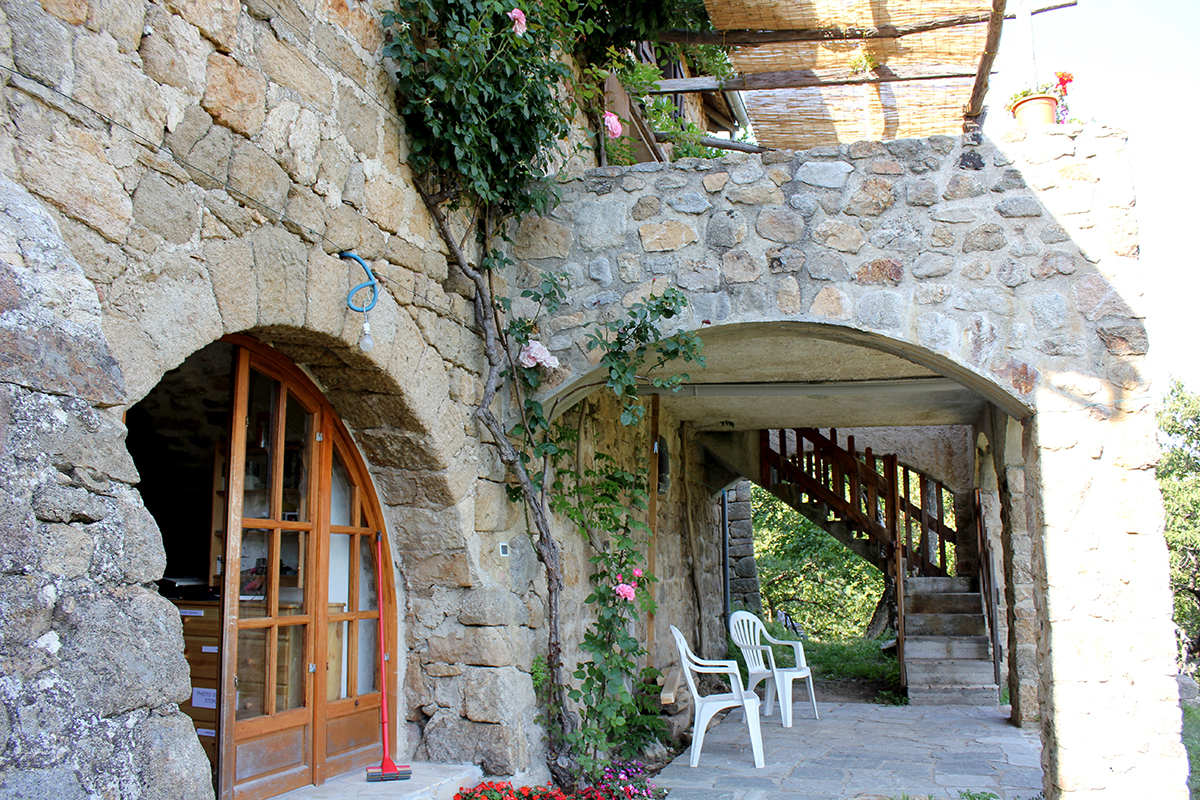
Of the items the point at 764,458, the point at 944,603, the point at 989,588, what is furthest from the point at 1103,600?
the point at 764,458

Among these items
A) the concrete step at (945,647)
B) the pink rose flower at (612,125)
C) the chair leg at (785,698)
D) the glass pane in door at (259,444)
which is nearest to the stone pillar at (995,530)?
the concrete step at (945,647)

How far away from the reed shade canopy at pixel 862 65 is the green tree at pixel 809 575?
8832 millimetres

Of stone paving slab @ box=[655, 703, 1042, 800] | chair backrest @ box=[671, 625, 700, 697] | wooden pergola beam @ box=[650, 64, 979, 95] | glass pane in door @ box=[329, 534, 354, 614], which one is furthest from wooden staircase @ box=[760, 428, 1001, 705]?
glass pane in door @ box=[329, 534, 354, 614]

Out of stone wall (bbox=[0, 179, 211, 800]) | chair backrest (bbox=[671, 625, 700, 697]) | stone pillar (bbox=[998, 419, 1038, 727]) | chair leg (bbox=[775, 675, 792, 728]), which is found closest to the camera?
stone wall (bbox=[0, 179, 211, 800])

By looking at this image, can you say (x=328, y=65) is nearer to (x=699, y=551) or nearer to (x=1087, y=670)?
(x=1087, y=670)

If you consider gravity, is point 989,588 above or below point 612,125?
below

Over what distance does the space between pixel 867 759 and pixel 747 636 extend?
1323mm

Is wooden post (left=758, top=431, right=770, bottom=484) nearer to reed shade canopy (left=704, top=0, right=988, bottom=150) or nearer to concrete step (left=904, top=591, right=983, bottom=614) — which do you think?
concrete step (left=904, top=591, right=983, bottom=614)

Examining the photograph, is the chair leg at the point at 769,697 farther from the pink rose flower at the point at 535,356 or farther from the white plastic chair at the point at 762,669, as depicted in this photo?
the pink rose flower at the point at 535,356

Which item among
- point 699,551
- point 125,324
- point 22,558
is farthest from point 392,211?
point 699,551

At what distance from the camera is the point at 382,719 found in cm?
309

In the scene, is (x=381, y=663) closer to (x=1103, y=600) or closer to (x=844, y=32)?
(x=1103, y=600)

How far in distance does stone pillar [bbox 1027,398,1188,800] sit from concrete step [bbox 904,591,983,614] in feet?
14.0

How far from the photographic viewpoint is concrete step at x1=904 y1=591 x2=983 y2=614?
7.24 metres
